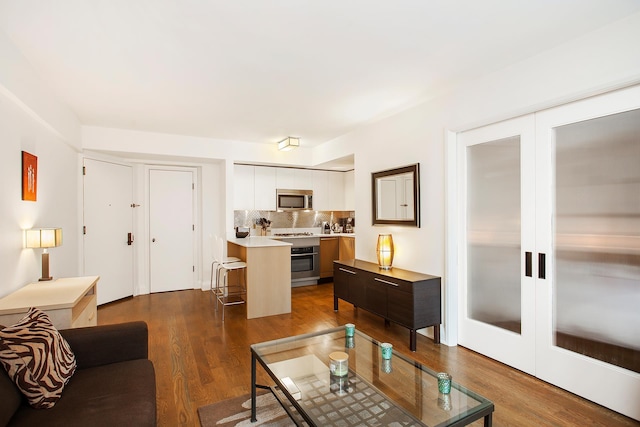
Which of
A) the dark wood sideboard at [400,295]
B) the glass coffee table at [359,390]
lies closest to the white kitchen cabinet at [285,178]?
the dark wood sideboard at [400,295]

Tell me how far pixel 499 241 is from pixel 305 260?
382 centimetres

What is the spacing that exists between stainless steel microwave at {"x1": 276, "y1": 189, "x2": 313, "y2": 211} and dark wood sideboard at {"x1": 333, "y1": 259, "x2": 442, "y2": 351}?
2.52 meters

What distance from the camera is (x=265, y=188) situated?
617 centimetres

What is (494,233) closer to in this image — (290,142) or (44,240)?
(290,142)

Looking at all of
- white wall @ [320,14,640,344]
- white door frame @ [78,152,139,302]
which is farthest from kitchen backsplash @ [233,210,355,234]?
white wall @ [320,14,640,344]

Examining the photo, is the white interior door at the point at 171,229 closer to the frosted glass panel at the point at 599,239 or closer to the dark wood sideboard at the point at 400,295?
the dark wood sideboard at the point at 400,295

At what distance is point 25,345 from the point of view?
5.31 ft

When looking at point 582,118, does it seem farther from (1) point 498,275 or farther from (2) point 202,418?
(2) point 202,418

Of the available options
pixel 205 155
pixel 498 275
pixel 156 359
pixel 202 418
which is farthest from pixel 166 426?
pixel 205 155

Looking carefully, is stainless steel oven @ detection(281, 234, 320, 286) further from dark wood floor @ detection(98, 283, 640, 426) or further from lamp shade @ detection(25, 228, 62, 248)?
lamp shade @ detection(25, 228, 62, 248)

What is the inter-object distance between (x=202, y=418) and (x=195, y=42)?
8.52ft

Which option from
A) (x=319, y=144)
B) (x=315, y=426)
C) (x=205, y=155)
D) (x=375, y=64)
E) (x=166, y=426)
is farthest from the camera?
(x=319, y=144)

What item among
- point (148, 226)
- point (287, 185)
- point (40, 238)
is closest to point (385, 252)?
point (287, 185)

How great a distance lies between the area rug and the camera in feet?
6.99
